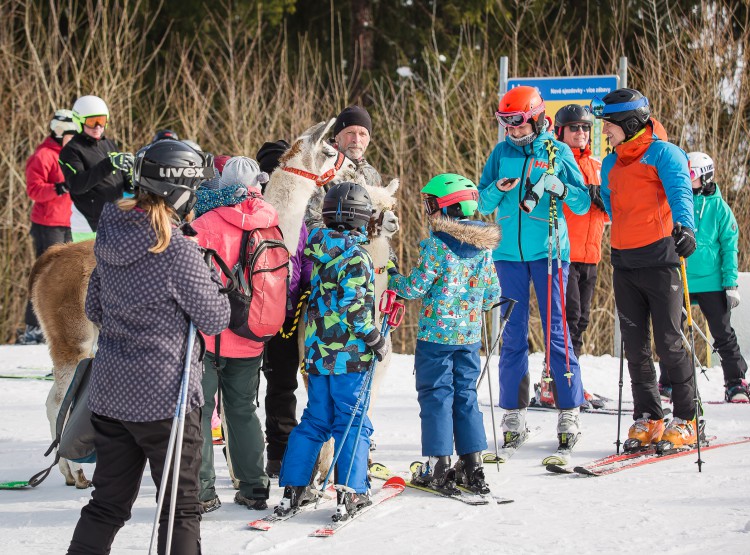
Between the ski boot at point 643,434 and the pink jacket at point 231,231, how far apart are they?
256 cm

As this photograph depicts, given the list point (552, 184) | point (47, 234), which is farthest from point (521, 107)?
point (47, 234)

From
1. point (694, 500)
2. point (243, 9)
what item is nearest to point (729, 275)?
point (694, 500)

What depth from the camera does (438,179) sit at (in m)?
5.18

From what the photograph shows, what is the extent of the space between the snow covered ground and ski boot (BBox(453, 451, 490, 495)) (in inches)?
6.6

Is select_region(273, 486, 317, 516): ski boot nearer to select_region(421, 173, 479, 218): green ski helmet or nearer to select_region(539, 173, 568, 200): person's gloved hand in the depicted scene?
select_region(421, 173, 479, 218): green ski helmet

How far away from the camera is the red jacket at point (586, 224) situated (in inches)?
306

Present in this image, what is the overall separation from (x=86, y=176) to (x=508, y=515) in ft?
16.2

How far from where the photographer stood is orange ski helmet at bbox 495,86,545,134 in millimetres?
5895

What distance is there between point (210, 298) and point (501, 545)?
175 cm

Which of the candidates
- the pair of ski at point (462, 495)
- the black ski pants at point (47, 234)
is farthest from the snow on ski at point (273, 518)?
the black ski pants at point (47, 234)

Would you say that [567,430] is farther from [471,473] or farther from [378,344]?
[378,344]

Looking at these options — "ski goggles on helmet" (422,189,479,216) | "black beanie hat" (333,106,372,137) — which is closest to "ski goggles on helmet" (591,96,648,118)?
"ski goggles on helmet" (422,189,479,216)

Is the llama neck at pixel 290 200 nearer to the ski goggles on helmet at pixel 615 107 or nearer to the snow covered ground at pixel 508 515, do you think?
the snow covered ground at pixel 508 515

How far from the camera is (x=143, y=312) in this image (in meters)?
3.45
